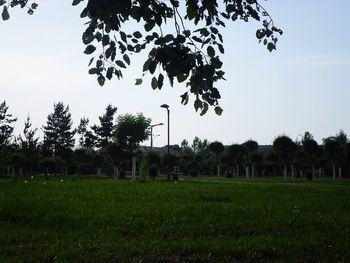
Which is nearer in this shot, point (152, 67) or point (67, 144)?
point (152, 67)

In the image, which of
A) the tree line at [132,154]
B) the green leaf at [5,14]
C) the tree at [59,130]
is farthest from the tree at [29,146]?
the green leaf at [5,14]

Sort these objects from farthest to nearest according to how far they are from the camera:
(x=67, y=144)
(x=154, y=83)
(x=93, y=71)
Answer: (x=67, y=144), (x=93, y=71), (x=154, y=83)

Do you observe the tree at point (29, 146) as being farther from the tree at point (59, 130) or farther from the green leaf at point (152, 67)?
the green leaf at point (152, 67)

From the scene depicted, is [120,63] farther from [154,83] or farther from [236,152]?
[236,152]

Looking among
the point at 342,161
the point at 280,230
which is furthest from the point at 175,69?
the point at 342,161

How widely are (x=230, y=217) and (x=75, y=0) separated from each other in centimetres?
760

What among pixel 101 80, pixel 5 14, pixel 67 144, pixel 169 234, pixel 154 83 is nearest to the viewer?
Answer: pixel 154 83

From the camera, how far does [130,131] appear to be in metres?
55.9

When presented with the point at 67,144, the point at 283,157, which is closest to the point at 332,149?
the point at 283,157

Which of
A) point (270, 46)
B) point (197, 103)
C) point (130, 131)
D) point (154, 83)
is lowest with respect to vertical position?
point (197, 103)

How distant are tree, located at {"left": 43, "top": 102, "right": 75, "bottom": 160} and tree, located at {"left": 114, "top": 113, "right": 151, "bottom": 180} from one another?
34103mm

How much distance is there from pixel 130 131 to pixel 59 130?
39133 millimetres

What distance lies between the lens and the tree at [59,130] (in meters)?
89.1

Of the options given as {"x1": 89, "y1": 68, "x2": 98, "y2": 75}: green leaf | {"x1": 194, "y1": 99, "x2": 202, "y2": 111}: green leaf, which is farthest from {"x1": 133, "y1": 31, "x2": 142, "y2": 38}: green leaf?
{"x1": 194, "y1": 99, "x2": 202, "y2": 111}: green leaf
